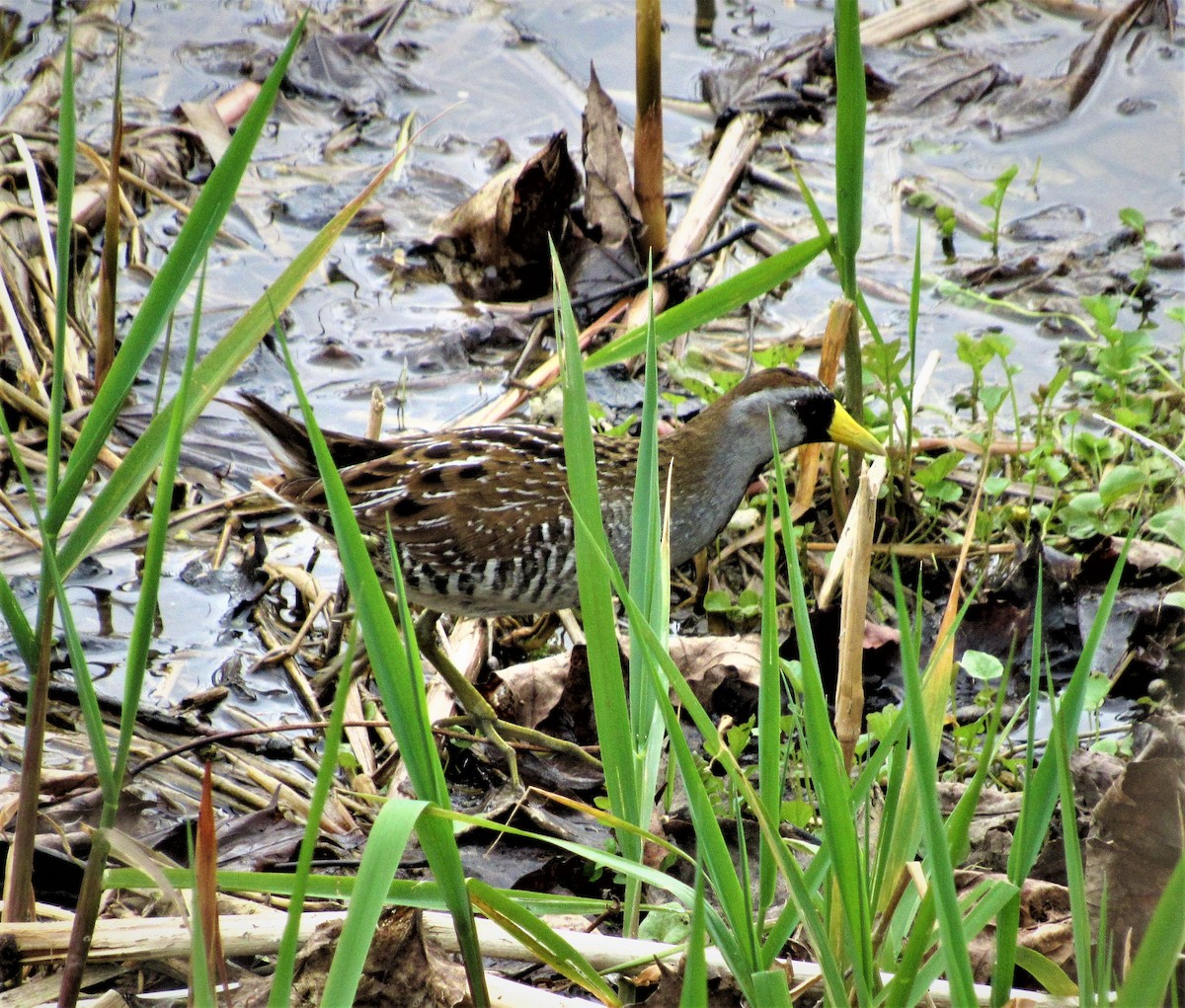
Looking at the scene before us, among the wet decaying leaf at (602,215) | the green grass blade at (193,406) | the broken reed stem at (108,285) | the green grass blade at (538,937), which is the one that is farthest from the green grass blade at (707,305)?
the wet decaying leaf at (602,215)

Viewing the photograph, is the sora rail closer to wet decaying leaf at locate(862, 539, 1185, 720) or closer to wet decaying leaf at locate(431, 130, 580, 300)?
wet decaying leaf at locate(862, 539, 1185, 720)

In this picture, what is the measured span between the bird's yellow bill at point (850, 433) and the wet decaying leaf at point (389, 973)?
194 centimetres

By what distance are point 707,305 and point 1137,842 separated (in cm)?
114

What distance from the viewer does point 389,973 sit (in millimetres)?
2061

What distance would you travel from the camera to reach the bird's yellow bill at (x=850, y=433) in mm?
3551

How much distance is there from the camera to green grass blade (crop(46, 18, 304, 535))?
70.1 inches

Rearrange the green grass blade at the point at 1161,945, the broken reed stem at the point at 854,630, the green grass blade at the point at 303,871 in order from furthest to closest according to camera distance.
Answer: the broken reed stem at the point at 854,630
the green grass blade at the point at 303,871
the green grass blade at the point at 1161,945

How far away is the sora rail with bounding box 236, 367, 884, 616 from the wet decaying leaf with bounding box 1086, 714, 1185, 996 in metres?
1.47

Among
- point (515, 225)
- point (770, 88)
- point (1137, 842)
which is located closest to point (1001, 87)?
point (770, 88)

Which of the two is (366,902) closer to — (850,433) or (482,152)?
(850,433)

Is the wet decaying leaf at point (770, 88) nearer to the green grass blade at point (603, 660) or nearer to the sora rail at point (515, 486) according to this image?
the sora rail at point (515, 486)

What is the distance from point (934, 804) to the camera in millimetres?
1476

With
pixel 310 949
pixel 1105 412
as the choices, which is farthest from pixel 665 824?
pixel 1105 412

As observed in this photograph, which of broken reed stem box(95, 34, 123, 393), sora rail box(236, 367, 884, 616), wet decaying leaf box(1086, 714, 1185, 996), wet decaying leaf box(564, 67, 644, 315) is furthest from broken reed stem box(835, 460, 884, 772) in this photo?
wet decaying leaf box(564, 67, 644, 315)
